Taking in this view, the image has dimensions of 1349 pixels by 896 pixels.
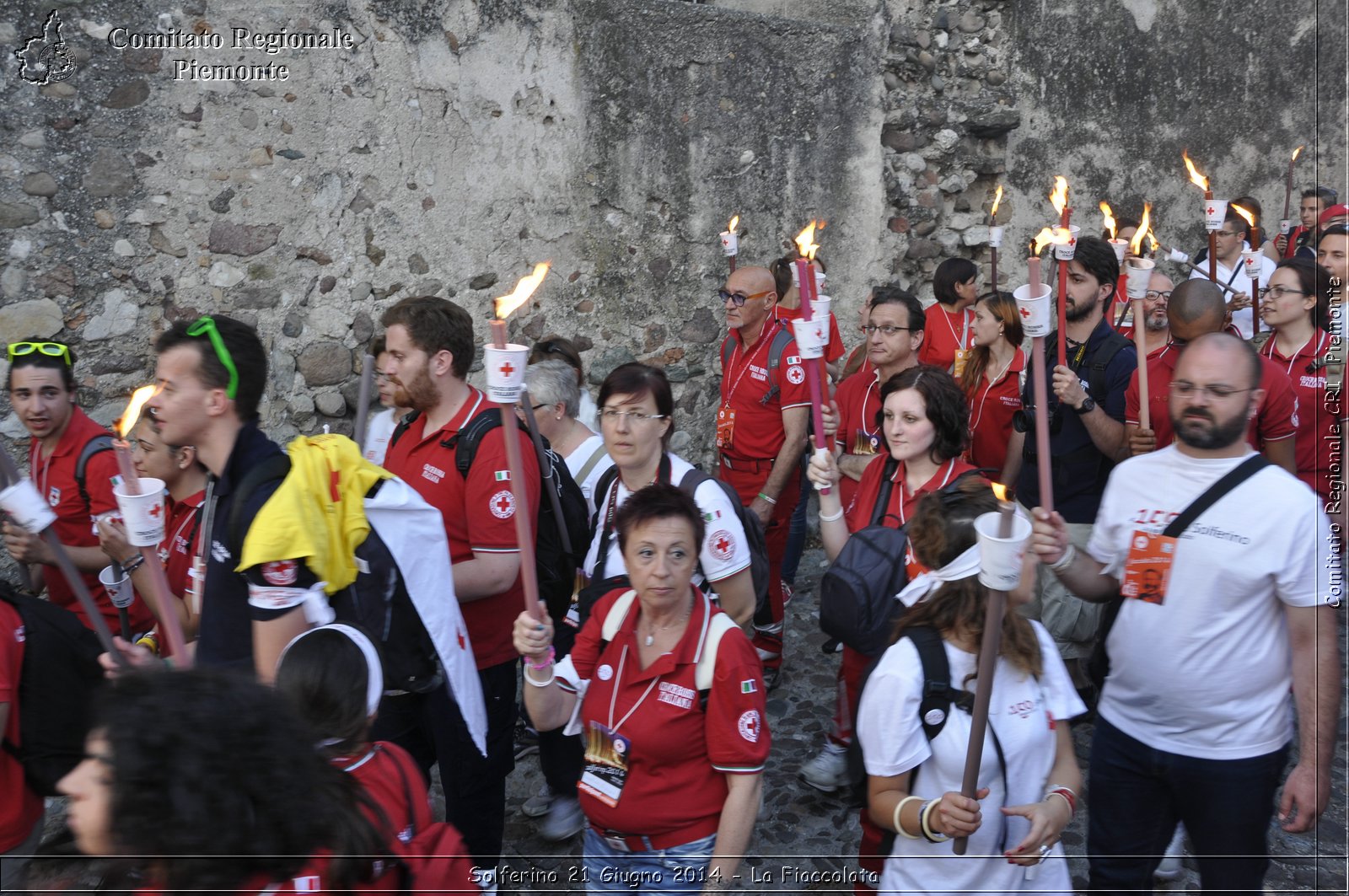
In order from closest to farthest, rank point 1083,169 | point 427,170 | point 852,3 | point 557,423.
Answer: point 557,423
point 427,170
point 852,3
point 1083,169

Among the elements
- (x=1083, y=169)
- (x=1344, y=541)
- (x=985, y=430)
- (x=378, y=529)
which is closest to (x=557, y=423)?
(x=378, y=529)

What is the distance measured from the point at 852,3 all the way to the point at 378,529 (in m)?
6.46

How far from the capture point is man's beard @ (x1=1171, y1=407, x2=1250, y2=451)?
312 cm

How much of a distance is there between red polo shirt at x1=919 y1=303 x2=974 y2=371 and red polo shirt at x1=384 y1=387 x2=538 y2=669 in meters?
3.34

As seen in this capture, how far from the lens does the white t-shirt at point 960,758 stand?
104 inches

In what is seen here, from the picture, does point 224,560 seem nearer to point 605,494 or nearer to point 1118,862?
point 605,494

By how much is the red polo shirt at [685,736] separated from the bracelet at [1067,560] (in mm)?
1022

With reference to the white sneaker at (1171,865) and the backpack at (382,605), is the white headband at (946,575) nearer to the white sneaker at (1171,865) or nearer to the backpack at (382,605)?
the backpack at (382,605)

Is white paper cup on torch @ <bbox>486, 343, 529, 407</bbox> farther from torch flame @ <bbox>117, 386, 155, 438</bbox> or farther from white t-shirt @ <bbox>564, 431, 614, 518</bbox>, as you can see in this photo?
white t-shirt @ <bbox>564, 431, 614, 518</bbox>

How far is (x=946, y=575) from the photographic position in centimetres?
277

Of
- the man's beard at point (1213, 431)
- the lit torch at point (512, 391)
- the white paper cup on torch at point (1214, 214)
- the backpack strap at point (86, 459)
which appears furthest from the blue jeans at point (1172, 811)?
the backpack strap at point (86, 459)

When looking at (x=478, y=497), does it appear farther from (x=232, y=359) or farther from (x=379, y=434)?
(x=379, y=434)

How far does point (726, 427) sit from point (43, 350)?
331 cm

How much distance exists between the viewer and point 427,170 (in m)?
6.42
